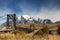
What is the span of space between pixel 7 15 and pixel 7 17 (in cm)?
81

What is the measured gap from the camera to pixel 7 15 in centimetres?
3938

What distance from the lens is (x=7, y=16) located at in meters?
39.8

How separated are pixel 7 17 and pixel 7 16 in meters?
0.35

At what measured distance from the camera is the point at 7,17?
4003cm

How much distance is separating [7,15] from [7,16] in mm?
469
